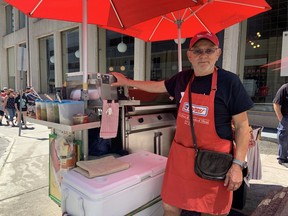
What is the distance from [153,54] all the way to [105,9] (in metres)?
7.07

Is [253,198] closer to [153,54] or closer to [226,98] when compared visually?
[226,98]

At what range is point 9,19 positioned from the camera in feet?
62.4

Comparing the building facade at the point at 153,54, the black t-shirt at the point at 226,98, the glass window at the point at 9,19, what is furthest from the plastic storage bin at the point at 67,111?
the glass window at the point at 9,19

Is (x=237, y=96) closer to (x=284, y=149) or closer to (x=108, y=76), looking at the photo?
(x=108, y=76)

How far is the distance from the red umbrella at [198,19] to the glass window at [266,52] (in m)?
4.20

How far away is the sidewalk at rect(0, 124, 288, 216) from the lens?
301 centimetres

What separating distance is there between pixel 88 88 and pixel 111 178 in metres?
0.87

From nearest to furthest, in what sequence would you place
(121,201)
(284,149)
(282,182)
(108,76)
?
(121,201), (108,76), (282,182), (284,149)

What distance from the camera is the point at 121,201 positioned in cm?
Answer: 180

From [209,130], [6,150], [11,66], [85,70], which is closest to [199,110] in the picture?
[209,130]

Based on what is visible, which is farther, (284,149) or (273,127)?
(273,127)

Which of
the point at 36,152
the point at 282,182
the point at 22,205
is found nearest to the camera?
the point at 22,205

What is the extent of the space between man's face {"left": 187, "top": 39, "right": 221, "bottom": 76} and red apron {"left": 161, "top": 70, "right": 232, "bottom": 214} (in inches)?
2.9

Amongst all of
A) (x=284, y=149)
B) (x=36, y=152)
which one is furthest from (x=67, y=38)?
(x=284, y=149)
